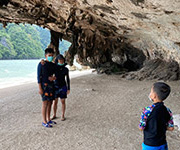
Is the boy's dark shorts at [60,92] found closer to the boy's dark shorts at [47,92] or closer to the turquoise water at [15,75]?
the boy's dark shorts at [47,92]

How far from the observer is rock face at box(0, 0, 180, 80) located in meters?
4.71

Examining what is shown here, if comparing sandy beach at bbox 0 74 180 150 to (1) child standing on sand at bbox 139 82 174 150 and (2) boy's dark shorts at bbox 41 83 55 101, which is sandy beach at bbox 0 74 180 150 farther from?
(1) child standing on sand at bbox 139 82 174 150

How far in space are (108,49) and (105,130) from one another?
10.3 m

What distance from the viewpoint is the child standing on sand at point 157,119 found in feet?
5.82

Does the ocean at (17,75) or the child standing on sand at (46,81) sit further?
the ocean at (17,75)

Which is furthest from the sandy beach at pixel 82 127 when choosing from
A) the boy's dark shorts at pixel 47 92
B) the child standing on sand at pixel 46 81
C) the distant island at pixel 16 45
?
the distant island at pixel 16 45

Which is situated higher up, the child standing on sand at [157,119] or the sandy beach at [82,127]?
the child standing on sand at [157,119]

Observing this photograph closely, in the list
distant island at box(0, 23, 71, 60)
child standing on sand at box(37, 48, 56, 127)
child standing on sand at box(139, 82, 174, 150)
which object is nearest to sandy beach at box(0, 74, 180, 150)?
child standing on sand at box(37, 48, 56, 127)

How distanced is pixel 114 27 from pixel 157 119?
6.97 m

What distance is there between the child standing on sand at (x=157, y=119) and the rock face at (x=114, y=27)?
7.74 feet

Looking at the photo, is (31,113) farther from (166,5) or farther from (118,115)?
(166,5)

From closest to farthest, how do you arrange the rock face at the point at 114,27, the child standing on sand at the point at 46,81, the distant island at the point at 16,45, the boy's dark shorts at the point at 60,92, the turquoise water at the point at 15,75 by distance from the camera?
the child standing on sand at the point at 46,81
the boy's dark shorts at the point at 60,92
the rock face at the point at 114,27
the turquoise water at the point at 15,75
the distant island at the point at 16,45

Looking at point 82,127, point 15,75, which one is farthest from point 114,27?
point 15,75

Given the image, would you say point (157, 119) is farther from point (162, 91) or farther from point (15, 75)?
point (15, 75)
